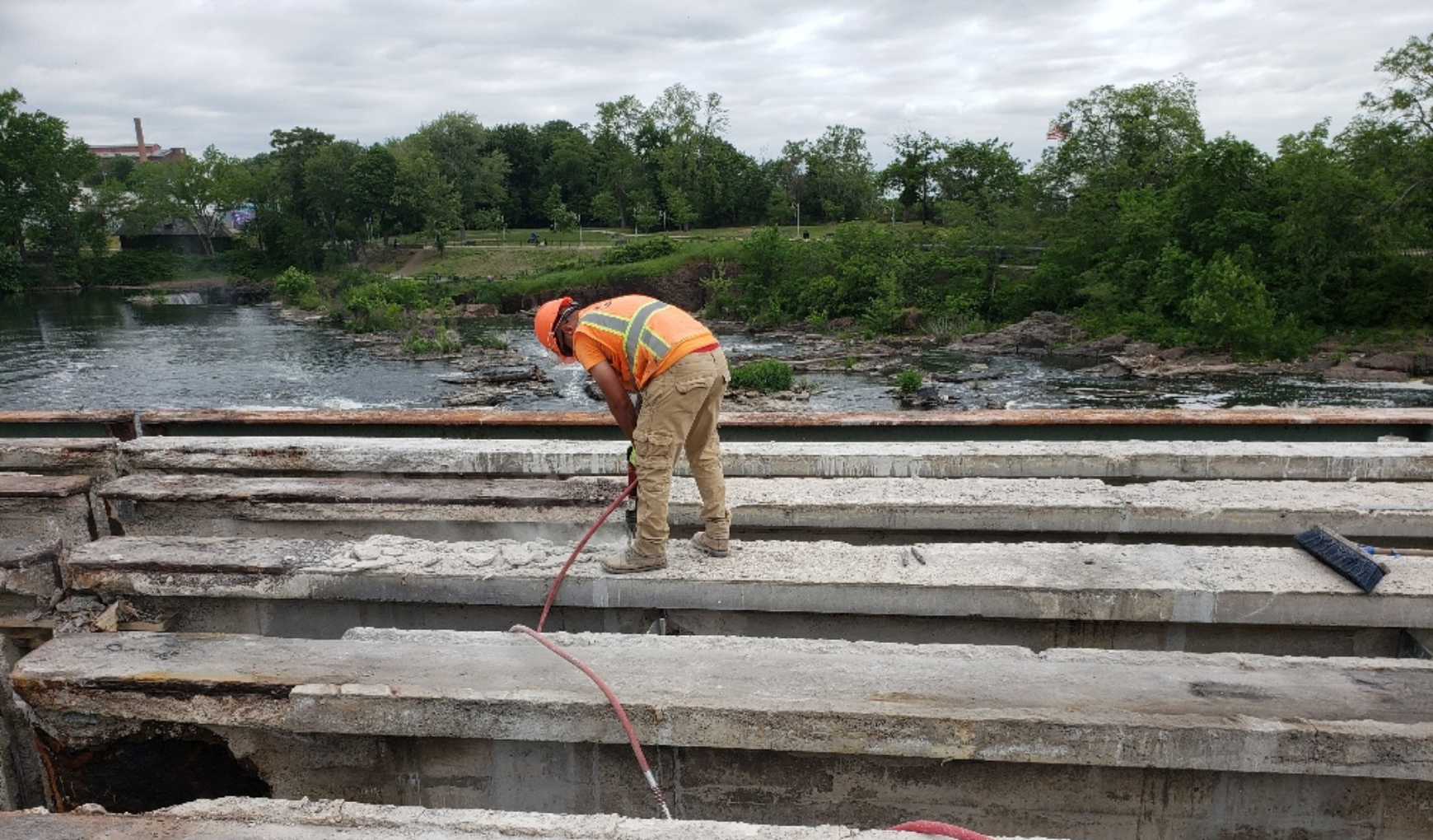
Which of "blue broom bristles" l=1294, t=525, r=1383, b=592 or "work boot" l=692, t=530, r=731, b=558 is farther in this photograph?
"work boot" l=692, t=530, r=731, b=558

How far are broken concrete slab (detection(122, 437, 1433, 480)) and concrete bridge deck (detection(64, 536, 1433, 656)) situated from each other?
116 centimetres

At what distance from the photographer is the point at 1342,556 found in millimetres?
4438

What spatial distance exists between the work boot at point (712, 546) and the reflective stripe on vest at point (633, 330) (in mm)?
1006

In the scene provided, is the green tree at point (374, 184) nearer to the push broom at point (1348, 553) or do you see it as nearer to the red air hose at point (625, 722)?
the red air hose at point (625, 722)

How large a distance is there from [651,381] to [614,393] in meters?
0.18

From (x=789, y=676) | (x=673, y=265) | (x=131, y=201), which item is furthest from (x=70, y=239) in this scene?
(x=789, y=676)

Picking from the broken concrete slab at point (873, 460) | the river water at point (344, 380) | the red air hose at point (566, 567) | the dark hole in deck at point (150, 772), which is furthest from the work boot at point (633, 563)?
the river water at point (344, 380)

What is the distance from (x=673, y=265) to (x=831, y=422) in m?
35.3

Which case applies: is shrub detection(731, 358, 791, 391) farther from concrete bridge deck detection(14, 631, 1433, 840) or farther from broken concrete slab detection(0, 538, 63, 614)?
concrete bridge deck detection(14, 631, 1433, 840)

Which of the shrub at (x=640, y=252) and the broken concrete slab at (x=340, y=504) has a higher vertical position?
the shrub at (x=640, y=252)

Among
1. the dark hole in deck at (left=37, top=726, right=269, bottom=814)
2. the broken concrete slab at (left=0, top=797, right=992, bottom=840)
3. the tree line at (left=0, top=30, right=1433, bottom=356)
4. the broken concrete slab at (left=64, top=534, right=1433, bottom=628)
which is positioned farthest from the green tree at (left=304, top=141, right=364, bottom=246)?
the broken concrete slab at (left=0, top=797, right=992, bottom=840)

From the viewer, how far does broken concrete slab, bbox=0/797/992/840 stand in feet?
9.63

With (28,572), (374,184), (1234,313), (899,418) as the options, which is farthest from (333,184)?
(28,572)

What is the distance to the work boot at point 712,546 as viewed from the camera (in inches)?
189
